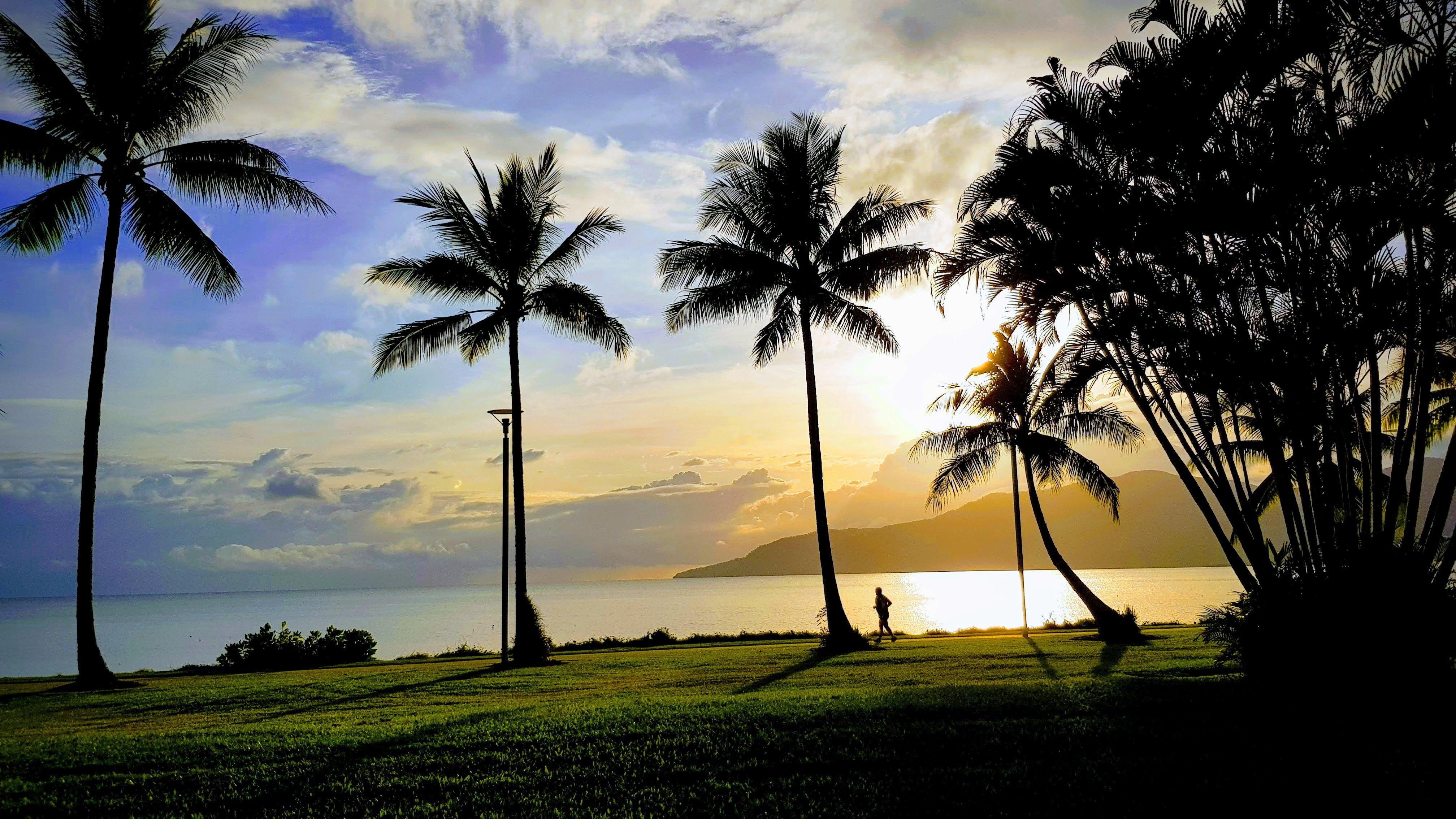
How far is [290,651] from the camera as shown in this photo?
23.2 meters

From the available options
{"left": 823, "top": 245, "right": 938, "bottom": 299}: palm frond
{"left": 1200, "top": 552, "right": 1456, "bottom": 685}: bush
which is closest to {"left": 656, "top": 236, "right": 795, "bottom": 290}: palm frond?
{"left": 823, "top": 245, "right": 938, "bottom": 299}: palm frond

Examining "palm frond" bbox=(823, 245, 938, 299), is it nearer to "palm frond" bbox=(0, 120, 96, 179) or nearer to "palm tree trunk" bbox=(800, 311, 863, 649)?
"palm tree trunk" bbox=(800, 311, 863, 649)

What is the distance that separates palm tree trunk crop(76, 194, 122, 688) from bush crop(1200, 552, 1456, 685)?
67.4 ft

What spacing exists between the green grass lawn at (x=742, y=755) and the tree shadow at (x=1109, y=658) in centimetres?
157

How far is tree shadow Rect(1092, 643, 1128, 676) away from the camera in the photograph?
1520 centimetres

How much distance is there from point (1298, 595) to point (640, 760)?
799cm

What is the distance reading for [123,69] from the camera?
18469 millimetres

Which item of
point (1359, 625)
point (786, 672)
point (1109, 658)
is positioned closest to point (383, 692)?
point (786, 672)

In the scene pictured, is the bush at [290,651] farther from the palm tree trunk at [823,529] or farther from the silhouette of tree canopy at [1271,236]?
the silhouette of tree canopy at [1271,236]

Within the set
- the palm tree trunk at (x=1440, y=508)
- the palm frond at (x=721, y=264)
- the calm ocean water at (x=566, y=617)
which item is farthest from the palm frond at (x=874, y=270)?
the calm ocean water at (x=566, y=617)

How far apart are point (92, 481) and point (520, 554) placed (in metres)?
9.44

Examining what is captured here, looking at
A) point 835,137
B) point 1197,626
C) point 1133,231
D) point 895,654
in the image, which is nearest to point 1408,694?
point 1133,231

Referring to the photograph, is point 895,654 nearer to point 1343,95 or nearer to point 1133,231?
point 1133,231

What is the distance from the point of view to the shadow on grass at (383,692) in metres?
12.9
